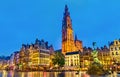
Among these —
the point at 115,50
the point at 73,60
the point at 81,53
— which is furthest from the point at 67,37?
the point at 115,50

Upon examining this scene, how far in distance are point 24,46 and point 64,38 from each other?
28361mm

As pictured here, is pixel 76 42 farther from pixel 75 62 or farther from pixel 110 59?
pixel 110 59

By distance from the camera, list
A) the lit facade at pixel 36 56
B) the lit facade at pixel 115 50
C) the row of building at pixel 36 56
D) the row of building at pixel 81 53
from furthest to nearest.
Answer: the lit facade at pixel 36 56, the row of building at pixel 36 56, the row of building at pixel 81 53, the lit facade at pixel 115 50

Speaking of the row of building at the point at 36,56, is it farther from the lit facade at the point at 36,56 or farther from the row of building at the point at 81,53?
the row of building at the point at 81,53

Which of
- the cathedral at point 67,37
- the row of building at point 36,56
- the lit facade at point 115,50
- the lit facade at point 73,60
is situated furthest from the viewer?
the cathedral at point 67,37

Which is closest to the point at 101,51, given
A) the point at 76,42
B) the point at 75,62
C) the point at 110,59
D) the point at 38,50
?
the point at 110,59

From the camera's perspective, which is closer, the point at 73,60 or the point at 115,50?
the point at 115,50

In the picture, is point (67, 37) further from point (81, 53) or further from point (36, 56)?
point (81, 53)

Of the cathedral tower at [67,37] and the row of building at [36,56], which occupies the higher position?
the cathedral tower at [67,37]

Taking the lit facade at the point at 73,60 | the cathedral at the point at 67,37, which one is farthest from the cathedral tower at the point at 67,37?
the lit facade at the point at 73,60

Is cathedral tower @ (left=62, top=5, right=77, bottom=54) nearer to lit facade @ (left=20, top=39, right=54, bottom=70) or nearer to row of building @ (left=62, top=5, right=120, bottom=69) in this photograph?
row of building @ (left=62, top=5, right=120, bottom=69)

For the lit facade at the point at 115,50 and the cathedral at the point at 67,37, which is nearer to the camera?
the lit facade at the point at 115,50

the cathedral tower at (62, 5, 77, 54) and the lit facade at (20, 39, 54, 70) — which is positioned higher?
the cathedral tower at (62, 5, 77, 54)

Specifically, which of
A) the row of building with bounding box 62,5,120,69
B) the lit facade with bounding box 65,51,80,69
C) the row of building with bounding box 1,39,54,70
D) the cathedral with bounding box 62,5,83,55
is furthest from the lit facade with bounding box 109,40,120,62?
the cathedral with bounding box 62,5,83,55
